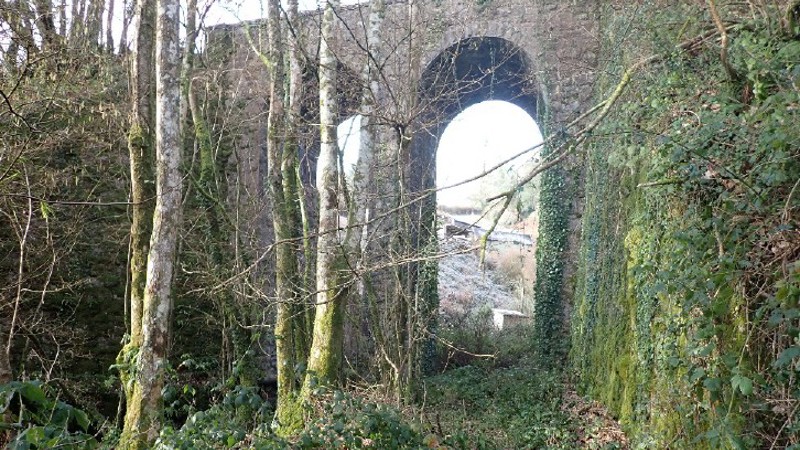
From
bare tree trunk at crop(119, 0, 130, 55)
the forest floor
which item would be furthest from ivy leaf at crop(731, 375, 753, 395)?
Result: bare tree trunk at crop(119, 0, 130, 55)

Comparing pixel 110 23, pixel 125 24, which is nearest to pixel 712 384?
pixel 125 24

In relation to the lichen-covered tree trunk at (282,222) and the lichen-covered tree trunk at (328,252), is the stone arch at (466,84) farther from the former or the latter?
the lichen-covered tree trunk at (328,252)

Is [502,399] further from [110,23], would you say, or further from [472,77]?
[110,23]

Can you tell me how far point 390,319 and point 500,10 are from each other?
263 inches

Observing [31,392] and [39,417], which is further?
[39,417]

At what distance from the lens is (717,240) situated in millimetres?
3432

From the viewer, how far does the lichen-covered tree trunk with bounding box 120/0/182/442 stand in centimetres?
567

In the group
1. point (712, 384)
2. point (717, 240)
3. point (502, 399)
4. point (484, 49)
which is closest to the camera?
point (712, 384)

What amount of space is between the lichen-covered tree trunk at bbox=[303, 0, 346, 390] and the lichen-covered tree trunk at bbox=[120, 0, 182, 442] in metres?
1.50

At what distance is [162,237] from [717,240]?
5.00m

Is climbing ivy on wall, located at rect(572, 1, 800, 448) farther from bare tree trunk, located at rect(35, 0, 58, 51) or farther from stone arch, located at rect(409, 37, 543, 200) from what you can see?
bare tree trunk, located at rect(35, 0, 58, 51)

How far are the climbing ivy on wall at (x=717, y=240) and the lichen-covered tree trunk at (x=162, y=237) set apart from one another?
171 inches

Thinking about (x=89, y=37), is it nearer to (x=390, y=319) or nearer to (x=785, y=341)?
(x=390, y=319)

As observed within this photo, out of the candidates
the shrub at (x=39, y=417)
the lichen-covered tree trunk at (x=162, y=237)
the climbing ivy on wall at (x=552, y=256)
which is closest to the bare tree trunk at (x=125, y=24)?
the lichen-covered tree trunk at (x=162, y=237)
